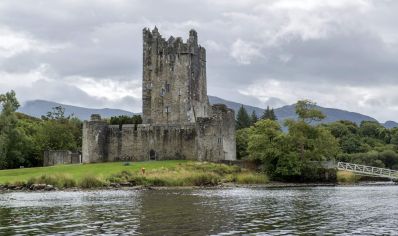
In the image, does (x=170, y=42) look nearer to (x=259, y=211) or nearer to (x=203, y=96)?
(x=203, y=96)

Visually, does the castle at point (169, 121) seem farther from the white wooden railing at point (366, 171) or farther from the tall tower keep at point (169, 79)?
the white wooden railing at point (366, 171)

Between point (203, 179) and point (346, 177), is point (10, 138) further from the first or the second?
point (346, 177)

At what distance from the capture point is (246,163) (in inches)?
2879

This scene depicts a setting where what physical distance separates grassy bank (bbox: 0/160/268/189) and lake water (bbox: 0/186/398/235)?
18.3m

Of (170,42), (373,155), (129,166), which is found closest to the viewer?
(129,166)

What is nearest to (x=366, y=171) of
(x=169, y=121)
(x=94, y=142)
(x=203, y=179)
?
(x=203, y=179)

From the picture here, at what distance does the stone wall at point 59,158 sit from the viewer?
80.6 meters

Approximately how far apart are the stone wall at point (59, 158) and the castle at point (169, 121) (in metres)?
3.40

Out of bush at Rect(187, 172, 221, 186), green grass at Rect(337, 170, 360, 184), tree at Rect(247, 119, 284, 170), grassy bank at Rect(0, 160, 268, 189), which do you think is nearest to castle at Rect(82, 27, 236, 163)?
grassy bank at Rect(0, 160, 268, 189)

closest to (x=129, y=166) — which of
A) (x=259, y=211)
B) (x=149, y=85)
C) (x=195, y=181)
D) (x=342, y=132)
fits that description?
(x=195, y=181)

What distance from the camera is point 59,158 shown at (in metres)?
80.8

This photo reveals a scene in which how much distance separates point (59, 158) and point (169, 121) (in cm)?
1576

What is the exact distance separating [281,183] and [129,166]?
54.6ft

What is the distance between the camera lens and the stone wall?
80625 mm
